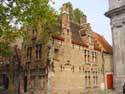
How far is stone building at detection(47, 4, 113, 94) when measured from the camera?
22.0 metres

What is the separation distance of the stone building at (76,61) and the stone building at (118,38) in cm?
179

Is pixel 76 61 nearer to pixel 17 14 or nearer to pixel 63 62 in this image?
pixel 63 62

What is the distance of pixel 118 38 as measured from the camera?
2761cm

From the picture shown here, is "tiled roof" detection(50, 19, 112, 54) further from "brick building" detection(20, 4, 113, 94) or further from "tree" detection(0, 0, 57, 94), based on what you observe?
"tree" detection(0, 0, 57, 94)

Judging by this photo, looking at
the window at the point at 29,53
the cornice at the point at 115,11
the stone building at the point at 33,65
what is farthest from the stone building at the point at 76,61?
the window at the point at 29,53

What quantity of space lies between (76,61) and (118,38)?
247 inches

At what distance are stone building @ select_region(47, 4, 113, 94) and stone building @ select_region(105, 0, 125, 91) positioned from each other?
1.79 meters

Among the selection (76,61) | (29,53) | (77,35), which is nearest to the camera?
(29,53)

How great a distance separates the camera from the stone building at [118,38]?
2705cm

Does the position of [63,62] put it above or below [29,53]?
below

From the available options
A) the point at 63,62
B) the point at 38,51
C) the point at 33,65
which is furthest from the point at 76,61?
the point at 33,65

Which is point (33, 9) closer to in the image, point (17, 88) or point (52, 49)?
point (52, 49)

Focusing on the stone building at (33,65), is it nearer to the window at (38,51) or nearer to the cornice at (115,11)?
the window at (38,51)

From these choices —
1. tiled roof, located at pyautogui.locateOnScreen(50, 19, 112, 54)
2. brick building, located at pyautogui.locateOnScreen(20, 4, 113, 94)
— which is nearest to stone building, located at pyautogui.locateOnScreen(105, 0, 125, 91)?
tiled roof, located at pyautogui.locateOnScreen(50, 19, 112, 54)
